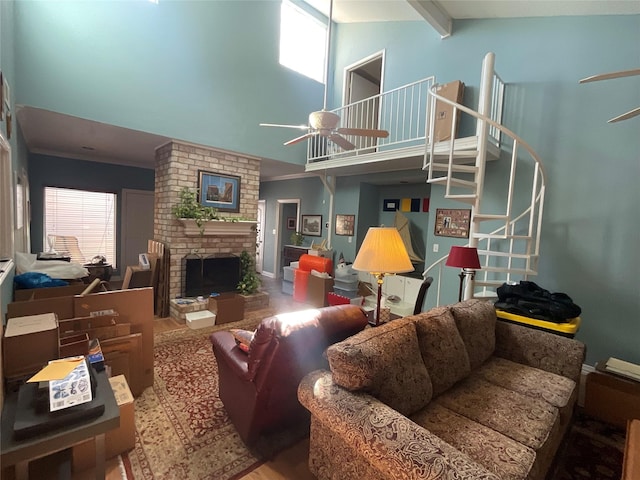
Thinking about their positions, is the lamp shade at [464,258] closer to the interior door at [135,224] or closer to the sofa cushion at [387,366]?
the sofa cushion at [387,366]

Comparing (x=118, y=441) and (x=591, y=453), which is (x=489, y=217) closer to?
(x=591, y=453)

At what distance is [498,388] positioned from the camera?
6.15 feet

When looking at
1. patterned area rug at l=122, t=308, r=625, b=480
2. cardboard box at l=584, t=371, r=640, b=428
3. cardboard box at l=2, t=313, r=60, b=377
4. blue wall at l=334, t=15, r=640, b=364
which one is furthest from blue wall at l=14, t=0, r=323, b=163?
cardboard box at l=584, t=371, r=640, b=428

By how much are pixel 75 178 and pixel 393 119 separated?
5.83m

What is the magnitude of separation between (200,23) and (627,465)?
5.61 meters

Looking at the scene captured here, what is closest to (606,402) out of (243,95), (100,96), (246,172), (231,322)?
(231,322)

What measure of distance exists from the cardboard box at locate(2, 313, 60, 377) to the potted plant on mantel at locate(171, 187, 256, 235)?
2514mm

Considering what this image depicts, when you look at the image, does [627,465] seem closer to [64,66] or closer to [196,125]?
[196,125]

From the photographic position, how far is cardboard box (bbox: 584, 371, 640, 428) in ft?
7.32

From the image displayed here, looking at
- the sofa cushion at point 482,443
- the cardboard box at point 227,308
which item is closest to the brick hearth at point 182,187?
the cardboard box at point 227,308

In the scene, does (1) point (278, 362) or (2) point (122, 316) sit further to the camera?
(2) point (122, 316)

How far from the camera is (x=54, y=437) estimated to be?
1057 millimetres

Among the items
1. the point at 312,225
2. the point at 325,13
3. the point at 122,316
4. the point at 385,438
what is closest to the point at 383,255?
the point at 385,438

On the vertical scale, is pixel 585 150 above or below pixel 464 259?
above
